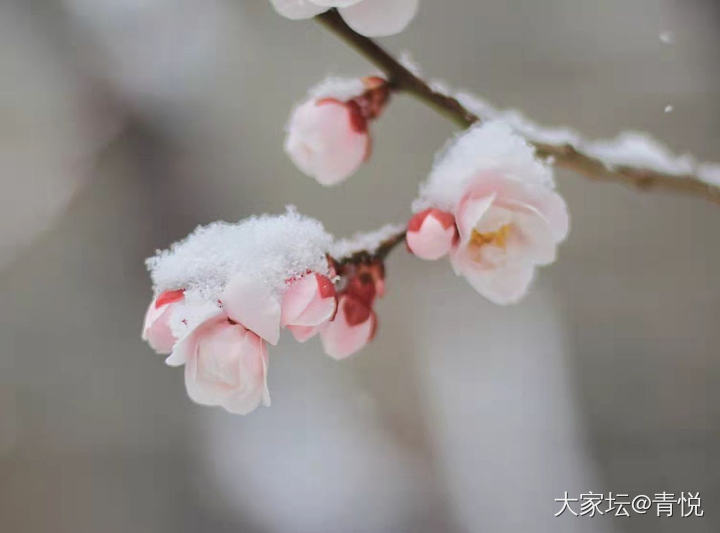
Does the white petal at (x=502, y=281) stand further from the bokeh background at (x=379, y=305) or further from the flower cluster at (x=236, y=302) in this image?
the bokeh background at (x=379, y=305)

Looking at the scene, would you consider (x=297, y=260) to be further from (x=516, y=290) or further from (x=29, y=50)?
(x=29, y=50)

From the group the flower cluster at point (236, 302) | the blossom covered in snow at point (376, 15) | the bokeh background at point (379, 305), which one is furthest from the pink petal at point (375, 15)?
the bokeh background at point (379, 305)

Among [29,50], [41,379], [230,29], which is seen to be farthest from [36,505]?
[230,29]

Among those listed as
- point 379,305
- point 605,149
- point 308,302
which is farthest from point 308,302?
point 379,305

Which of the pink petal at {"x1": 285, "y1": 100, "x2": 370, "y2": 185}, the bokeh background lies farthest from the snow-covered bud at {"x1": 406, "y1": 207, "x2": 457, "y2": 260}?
the bokeh background

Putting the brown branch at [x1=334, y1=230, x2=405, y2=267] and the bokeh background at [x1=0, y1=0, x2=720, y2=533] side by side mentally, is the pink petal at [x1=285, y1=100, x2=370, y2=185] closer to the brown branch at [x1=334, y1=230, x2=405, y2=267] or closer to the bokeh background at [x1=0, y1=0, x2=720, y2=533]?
the brown branch at [x1=334, y1=230, x2=405, y2=267]

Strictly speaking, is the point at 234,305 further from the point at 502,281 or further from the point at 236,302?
the point at 502,281
